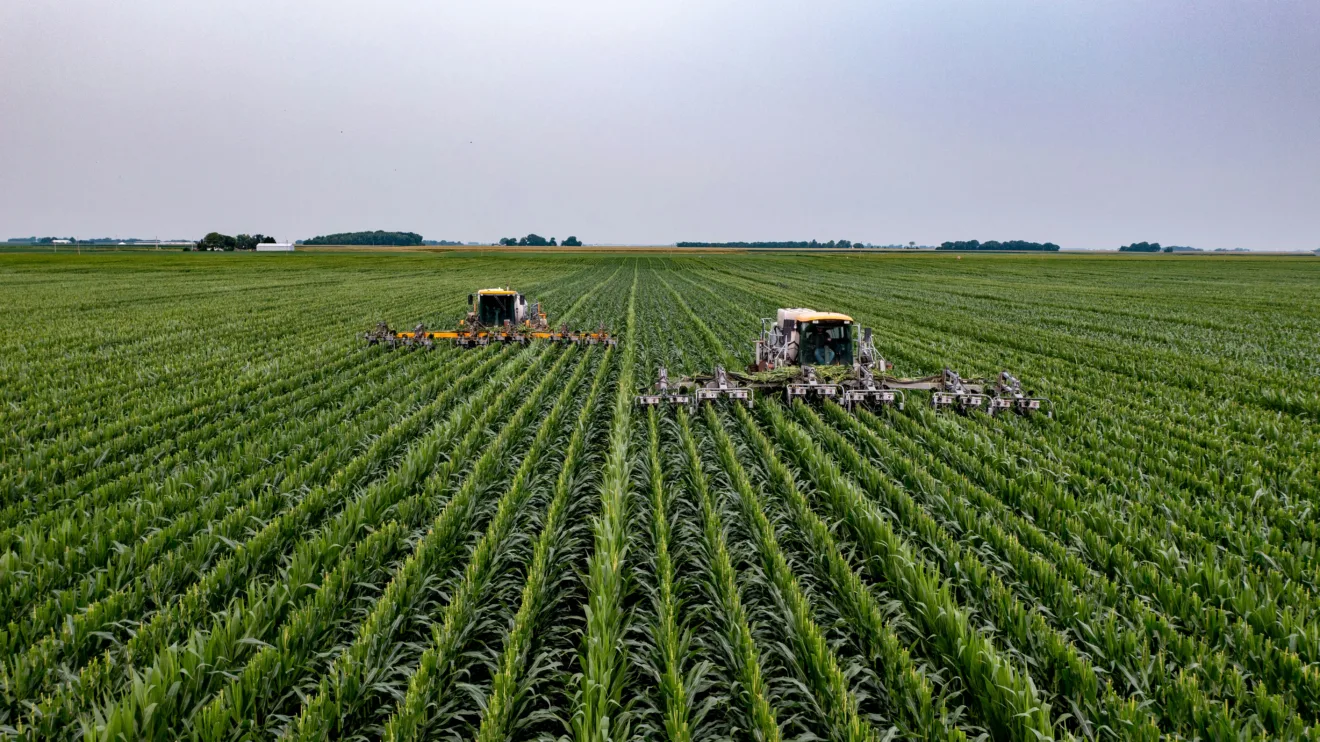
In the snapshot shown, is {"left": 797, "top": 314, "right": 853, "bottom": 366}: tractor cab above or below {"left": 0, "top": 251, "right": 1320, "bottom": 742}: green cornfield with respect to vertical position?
above

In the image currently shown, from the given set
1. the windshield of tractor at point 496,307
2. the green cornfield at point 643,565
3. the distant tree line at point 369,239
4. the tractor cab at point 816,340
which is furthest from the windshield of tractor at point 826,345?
the distant tree line at point 369,239

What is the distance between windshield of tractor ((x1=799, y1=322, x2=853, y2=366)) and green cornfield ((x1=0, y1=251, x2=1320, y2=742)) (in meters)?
1.74

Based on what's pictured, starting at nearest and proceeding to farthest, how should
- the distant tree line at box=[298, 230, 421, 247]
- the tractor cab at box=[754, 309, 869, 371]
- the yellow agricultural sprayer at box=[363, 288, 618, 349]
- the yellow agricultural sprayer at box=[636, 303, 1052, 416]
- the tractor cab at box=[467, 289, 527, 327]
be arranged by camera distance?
1. the yellow agricultural sprayer at box=[636, 303, 1052, 416]
2. the tractor cab at box=[754, 309, 869, 371]
3. the yellow agricultural sprayer at box=[363, 288, 618, 349]
4. the tractor cab at box=[467, 289, 527, 327]
5. the distant tree line at box=[298, 230, 421, 247]

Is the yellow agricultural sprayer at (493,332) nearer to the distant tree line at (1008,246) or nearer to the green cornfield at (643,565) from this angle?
the green cornfield at (643,565)

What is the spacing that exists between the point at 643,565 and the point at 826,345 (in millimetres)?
8396

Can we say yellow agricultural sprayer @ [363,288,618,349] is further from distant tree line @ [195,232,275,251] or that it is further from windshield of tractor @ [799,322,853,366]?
distant tree line @ [195,232,275,251]

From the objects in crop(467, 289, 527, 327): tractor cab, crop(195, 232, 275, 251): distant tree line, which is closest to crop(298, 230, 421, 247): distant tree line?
crop(195, 232, 275, 251): distant tree line

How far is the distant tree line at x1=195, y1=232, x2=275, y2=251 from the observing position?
13200cm

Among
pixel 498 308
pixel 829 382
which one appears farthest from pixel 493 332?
pixel 829 382

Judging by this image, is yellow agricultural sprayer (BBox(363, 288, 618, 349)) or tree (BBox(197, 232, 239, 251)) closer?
yellow agricultural sprayer (BBox(363, 288, 618, 349))

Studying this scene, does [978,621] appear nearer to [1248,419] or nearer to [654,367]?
[1248,419]

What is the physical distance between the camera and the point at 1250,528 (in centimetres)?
593

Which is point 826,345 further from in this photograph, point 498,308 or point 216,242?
point 216,242

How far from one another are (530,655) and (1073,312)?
32.5 m
